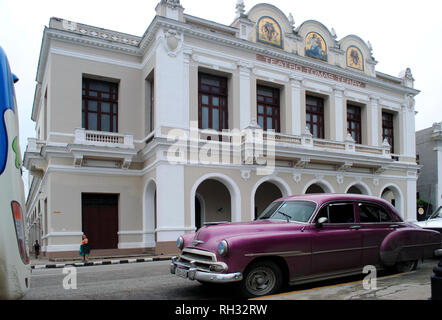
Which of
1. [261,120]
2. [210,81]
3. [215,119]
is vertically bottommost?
[215,119]

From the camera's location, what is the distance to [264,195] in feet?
79.5

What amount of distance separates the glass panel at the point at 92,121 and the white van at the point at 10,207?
51.0 feet

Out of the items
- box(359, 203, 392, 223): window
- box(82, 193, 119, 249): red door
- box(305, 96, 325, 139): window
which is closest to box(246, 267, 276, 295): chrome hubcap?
box(359, 203, 392, 223): window

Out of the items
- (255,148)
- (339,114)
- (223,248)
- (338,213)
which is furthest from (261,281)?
(339,114)

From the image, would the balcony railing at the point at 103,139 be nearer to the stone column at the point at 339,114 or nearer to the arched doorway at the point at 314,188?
the arched doorway at the point at 314,188

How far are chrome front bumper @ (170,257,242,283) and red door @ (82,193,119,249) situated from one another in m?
13.3

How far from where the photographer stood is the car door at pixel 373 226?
25.8 ft

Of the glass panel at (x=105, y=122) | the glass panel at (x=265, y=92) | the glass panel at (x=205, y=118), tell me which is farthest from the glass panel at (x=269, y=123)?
the glass panel at (x=105, y=122)

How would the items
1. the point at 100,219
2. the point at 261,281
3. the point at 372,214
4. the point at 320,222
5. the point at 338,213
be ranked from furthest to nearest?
1. the point at 100,219
2. the point at 372,214
3. the point at 338,213
4. the point at 320,222
5. the point at 261,281

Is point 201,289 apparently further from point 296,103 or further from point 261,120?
point 296,103

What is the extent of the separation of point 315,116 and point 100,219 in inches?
518

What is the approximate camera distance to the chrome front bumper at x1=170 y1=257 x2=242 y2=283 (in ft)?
21.1

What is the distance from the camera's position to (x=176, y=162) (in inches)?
722

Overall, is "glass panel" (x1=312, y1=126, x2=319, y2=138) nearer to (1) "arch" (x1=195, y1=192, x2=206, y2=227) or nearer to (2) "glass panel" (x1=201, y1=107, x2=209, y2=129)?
(2) "glass panel" (x1=201, y1=107, x2=209, y2=129)
